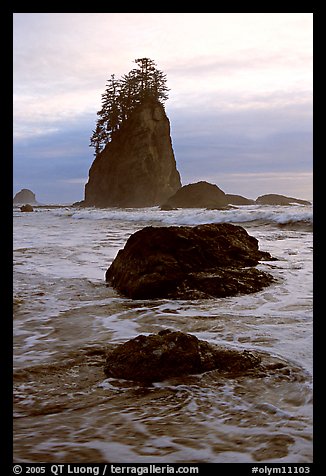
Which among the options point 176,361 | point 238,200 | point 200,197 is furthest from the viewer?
point 238,200

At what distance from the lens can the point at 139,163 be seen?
37219mm

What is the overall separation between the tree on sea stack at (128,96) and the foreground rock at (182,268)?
117 ft

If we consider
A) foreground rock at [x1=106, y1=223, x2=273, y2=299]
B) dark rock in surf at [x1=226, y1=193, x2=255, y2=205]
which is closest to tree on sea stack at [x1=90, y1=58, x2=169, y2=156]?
dark rock in surf at [x1=226, y1=193, x2=255, y2=205]

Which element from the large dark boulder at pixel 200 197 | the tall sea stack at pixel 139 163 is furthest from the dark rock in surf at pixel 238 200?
the tall sea stack at pixel 139 163

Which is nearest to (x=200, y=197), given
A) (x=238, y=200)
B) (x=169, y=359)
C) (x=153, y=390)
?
(x=238, y=200)

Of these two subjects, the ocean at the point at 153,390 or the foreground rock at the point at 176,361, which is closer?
the ocean at the point at 153,390

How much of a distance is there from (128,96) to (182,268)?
123ft

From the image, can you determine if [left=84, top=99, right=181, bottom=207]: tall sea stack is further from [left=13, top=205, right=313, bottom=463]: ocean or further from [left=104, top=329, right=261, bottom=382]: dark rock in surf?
[left=104, top=329, right=261, bottom=382]: dark rock in surf

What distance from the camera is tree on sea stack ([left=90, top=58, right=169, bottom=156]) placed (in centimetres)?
3900

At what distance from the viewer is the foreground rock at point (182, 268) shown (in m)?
4.30

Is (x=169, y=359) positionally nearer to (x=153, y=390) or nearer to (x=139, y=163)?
(x=153, y=390)

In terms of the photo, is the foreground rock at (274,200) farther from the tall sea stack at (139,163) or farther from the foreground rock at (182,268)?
the foreground rock at (182,268)
